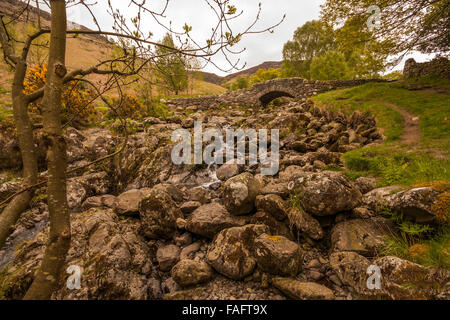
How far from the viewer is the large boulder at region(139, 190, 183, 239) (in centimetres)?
477

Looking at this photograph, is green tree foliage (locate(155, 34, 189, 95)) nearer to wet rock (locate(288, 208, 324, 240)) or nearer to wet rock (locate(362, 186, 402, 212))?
wet rock (locate(288, 208, 324, 240))

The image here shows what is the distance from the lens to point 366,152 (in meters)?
6.88

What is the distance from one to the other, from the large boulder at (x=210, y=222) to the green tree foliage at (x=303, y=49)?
38935 millimetres

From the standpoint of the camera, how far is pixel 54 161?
167 centimetres

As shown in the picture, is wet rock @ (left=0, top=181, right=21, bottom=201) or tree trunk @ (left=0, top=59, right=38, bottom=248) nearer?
tree trunk @ (left=0, top=59, right=38, bottom=248)

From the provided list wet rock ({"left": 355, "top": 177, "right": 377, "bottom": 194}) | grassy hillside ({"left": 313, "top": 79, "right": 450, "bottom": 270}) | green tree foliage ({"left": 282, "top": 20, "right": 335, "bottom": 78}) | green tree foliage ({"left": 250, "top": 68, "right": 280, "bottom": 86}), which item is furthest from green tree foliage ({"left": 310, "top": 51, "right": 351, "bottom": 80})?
wet rock ({"left": 355, "top": 177, "right": 377, "bottom": 194})

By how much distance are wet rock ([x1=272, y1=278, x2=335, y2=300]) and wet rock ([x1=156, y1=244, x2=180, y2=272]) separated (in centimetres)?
218

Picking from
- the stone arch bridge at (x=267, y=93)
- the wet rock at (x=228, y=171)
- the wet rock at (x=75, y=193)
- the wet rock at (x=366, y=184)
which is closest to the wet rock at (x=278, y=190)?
the wet rock at (x=366, y=184)

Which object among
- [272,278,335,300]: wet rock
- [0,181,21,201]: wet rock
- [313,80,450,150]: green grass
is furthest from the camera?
[313,80,450,150]: green grass

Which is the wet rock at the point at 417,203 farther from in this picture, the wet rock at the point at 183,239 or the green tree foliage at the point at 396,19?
the green tree foliage at the point at 396,19

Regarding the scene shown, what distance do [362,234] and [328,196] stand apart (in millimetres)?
934
